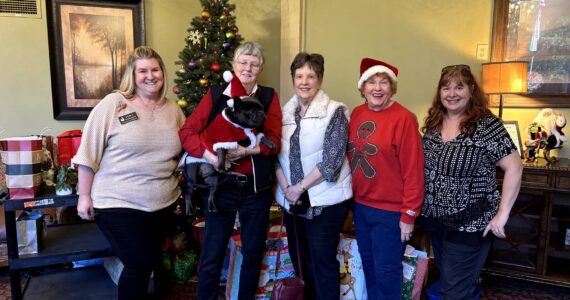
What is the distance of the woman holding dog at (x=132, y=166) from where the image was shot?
5.61ft

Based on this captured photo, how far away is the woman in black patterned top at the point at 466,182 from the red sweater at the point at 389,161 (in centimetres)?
9

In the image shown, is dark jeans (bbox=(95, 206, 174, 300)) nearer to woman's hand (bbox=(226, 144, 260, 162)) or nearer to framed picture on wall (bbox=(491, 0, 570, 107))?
woman's hand (bbox=(226, 144, 260, 162))

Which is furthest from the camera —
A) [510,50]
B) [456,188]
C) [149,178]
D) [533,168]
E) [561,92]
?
[510,50]

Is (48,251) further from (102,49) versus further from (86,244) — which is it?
(102,49)

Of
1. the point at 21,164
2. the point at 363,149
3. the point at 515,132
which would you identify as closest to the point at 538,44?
the point at 515,132

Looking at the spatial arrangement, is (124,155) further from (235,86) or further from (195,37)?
(195,37)

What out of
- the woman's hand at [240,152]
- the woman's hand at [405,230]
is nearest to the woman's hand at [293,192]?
the woman's hand at [240,152]

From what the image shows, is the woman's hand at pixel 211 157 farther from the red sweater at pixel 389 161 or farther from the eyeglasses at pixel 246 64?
the red sweater at pixel 389 161

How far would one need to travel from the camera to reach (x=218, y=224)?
1.85 meters

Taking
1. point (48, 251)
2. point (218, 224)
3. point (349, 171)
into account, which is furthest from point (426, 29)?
point (48, 251)

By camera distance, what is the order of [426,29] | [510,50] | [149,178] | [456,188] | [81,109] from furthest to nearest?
[81,109] → [426,29] → [510,50] → [149,178] → [456,188]

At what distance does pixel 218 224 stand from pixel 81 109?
259 cm

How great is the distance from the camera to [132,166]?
5.69ft

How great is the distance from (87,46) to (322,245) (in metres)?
3.10
